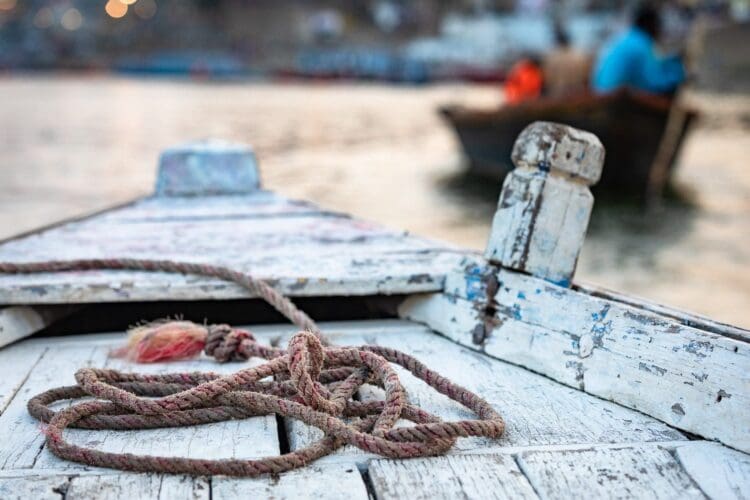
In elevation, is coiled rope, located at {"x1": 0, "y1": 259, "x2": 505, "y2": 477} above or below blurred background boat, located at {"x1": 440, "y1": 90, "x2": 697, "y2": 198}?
below

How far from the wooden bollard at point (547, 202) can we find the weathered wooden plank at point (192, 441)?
713 mm

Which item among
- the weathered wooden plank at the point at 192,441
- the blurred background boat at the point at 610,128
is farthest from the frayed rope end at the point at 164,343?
the blurred background boat at the point at 610,128

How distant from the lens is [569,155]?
1.76m

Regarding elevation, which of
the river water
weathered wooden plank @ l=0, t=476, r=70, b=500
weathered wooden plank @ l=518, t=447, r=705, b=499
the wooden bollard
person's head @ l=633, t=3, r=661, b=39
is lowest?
the river water

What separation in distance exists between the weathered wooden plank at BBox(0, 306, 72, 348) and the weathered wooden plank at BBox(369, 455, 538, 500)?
3.47ft

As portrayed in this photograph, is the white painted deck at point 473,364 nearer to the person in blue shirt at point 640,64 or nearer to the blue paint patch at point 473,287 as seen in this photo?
the blue paint patch at point 473,287

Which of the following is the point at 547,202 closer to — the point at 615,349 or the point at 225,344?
the point at 615,349

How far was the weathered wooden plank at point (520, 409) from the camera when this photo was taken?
4.59 feet

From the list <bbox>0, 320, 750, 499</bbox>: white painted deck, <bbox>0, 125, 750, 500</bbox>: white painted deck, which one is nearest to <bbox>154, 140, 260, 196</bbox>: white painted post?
<bbox>0, 125, 750, 500</bbox>: white painted deck

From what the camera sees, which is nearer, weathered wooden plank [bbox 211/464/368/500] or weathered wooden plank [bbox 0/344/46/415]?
weathered wooden plank [bbox 211/464/368/500]

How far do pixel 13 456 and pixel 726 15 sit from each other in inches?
2338

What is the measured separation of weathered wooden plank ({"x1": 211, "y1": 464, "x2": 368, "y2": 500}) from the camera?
120 centimetres

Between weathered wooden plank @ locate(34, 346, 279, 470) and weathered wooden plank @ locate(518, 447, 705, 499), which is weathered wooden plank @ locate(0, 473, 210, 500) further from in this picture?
weathered wooden plank @ locate(518, 447, 705, 499)

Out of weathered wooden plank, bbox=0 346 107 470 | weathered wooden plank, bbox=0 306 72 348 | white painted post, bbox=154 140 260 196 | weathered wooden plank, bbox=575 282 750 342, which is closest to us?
weathered wooden plank, bbox=0 346 107 470
